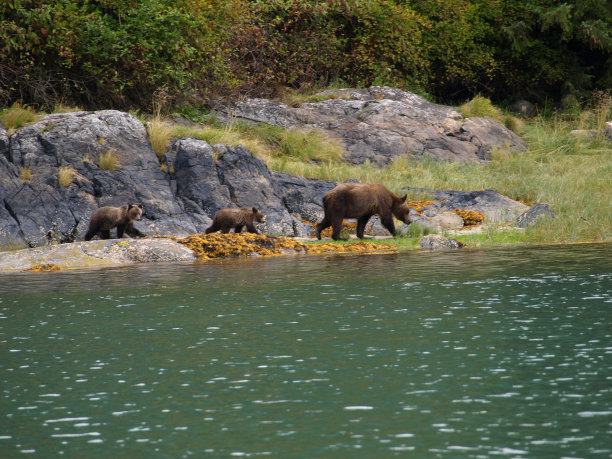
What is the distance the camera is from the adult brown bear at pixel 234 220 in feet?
65.2

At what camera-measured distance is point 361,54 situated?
114ft

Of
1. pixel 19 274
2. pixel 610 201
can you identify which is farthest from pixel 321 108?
pixel 19 274

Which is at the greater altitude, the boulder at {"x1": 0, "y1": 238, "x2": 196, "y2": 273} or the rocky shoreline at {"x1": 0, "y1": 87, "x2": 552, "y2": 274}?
the rocky shoreline at {"x1": 0, "y1": 87, "x2": 552, "y2": 274}

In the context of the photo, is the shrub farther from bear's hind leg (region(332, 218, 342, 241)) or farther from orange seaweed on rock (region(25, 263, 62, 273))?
orange seaweed on rock (region(25, 263, 62, 273))

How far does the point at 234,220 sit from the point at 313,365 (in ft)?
37.9

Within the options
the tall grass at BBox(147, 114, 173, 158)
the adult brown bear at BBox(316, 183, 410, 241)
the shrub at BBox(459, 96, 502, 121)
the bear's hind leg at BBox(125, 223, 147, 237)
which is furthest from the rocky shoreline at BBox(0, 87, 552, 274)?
the shrub at BBox(459, 96, 502, 121)

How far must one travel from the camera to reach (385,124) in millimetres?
30500

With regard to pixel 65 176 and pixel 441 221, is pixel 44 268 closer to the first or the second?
pixel 65 176

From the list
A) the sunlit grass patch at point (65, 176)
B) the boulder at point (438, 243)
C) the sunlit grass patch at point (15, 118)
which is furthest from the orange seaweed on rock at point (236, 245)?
the sunlit grass patch at point (15, 118)

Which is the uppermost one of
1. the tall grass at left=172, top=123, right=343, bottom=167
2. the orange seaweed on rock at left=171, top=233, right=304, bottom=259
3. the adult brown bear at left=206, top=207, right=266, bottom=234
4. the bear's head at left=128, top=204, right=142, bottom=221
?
the tall grass at left=172, top=123, right=343, bottom=167

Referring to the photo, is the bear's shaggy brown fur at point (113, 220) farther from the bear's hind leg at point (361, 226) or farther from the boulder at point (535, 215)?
the boulder at point (535, 215)

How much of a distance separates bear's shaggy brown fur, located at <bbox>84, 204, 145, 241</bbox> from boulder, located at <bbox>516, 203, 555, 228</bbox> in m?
9.08

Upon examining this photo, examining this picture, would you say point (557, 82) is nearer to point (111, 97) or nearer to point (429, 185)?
point (429, 185)

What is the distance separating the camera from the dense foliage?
981 inches
